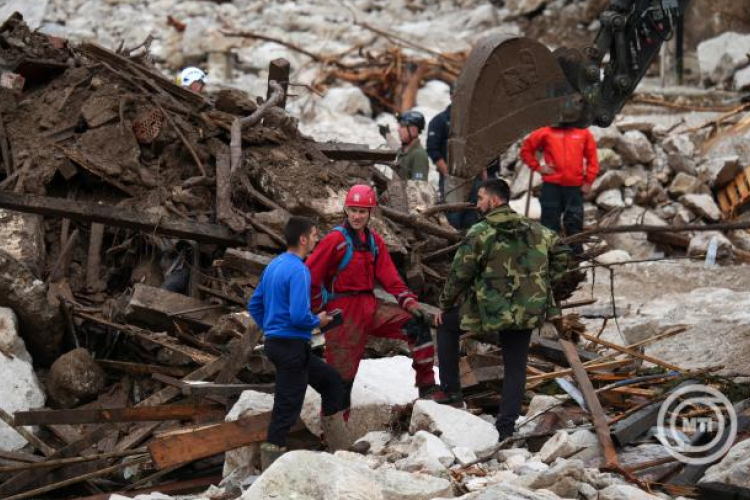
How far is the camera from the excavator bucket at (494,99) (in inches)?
358

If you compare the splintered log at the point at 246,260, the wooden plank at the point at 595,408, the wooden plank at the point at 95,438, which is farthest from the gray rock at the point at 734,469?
the splintered log at the point at 246,260

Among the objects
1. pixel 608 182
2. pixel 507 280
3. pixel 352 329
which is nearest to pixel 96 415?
pixel 352 329

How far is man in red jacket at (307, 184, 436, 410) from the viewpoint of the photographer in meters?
7.84

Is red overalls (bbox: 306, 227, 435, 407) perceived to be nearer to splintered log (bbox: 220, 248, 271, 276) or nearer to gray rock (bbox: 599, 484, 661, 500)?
splintered log (bbox: 220, 248, 271, 276)

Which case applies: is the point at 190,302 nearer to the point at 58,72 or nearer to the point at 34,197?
the point at 34,197

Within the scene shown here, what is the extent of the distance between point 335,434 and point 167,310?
2.04m

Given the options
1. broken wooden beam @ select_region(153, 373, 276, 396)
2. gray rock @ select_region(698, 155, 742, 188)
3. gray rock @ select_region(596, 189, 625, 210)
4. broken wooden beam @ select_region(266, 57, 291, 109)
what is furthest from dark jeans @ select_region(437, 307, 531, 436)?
gray rock @ select_region(698, 155, 742, 188)

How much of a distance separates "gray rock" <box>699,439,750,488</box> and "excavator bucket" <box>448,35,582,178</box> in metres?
3.30

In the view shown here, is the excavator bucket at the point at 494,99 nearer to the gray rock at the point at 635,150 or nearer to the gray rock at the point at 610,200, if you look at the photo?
the gray rock at the point at 610,200

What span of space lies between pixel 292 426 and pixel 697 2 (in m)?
16.1

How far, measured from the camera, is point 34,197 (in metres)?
9.16

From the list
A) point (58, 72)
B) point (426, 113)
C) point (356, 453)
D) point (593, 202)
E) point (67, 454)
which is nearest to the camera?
point (356, 453)

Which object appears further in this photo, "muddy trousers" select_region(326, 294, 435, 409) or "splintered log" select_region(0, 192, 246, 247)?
"splintered log" select_region(0, 192, 246, 247)

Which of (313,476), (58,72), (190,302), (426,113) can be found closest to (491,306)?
(313,476)
